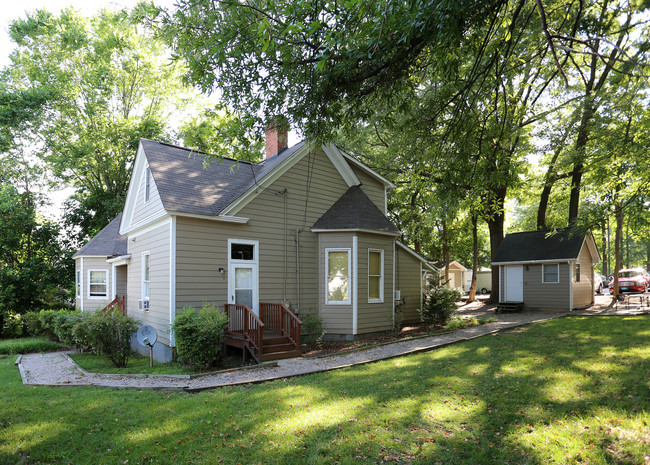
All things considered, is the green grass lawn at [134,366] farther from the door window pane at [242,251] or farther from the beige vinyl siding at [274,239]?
the door window pane at [242,251]

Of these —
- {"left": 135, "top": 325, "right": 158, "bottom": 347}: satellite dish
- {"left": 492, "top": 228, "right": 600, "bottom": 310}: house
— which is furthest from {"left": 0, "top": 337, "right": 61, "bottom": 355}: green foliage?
{"left": 492, "top": 228, "right": 600, "bottom": 310}: house

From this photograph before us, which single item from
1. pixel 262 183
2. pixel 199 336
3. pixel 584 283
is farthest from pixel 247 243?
pixel 584 283

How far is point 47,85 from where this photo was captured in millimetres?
23984

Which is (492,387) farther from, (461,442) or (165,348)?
(165,348)

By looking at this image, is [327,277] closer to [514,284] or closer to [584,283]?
[514,284]

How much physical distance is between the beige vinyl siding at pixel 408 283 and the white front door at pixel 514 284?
7.89 meters

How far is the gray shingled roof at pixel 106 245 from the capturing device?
61.4ft

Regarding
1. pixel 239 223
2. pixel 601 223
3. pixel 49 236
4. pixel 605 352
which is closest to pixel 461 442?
pixel 605 352

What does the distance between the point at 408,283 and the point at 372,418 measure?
1088 cm

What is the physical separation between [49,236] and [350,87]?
961 inches

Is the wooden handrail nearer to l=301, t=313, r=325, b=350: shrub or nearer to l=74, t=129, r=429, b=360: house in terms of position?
l=74, t=129, r=429, b=360: house

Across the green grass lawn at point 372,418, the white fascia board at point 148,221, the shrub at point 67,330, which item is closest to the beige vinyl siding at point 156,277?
the white fascia board at point 148,221

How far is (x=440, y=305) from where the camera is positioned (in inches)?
576

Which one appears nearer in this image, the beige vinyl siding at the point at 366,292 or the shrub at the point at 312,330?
the shrub at the point at 312,330
